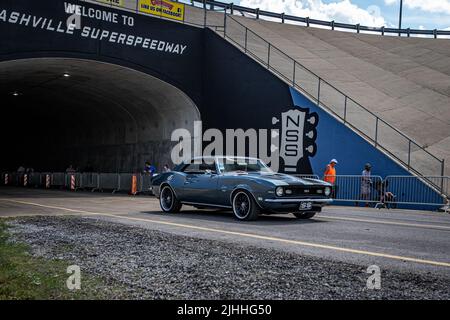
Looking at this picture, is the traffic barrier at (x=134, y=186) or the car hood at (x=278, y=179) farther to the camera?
the traffic barrier at (x=134, y=186)

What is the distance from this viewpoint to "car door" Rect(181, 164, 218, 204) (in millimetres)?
12180

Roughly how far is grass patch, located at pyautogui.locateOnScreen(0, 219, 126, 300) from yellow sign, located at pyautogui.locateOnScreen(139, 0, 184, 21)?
2028cm

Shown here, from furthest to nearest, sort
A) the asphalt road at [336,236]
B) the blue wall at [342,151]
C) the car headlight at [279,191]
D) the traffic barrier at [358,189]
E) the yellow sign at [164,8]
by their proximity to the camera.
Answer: the yellow sign at [164,8], the blue wall at [342,151], the traffic barrier at [358,189], the car headlight at [279,191], the asphalt road at [336,236]

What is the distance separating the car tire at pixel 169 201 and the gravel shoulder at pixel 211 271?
4.86 meters

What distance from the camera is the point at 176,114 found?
2830cm

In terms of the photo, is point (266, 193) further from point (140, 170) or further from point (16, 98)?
point (16, 98)

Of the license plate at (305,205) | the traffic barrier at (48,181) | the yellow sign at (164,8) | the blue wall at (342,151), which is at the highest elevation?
the yellow sign at (164,8)

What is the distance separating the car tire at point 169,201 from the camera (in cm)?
1339

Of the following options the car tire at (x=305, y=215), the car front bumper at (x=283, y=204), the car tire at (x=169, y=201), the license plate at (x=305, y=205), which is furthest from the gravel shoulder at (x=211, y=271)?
the car tire at (x=169, y=201)

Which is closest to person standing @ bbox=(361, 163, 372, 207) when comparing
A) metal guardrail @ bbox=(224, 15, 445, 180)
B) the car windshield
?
metal guardrail @ bbox=(224, 15, 445, 180)

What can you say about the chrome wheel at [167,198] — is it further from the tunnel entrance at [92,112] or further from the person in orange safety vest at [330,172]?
the tunnel entrance at [92,112]

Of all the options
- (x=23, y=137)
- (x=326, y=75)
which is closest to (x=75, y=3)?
(x=326, y=75)

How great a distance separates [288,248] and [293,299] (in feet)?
10.2

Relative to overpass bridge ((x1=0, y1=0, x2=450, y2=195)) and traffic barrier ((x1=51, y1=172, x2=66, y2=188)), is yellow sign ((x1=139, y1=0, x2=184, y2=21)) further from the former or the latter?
traffic barrier ((x1=51, y1=172, x2=66, y2=188))
